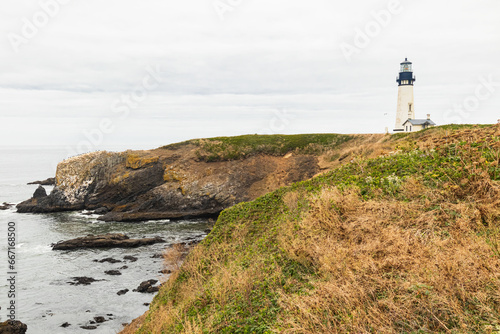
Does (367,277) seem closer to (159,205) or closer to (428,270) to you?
(428,270)

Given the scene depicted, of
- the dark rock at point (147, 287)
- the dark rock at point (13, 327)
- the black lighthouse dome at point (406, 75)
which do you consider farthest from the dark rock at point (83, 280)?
the black lighthouse dome at point (406, 75)

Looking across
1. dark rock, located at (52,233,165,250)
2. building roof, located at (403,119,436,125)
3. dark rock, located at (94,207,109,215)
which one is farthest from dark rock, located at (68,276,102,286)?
building roof, located at (403,119,436,125)

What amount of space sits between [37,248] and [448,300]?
3306 centimetres

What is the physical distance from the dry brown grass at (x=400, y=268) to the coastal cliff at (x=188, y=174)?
34.2 m

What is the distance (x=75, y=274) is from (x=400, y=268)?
23.4 m

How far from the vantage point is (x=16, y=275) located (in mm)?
23547

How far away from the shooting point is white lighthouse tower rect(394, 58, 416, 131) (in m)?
51.6

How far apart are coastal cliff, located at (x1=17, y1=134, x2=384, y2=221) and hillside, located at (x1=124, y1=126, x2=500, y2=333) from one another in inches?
1208

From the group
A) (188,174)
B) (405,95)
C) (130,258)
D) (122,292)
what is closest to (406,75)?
(405,95)

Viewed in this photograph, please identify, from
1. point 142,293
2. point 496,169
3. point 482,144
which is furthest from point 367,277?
point 142,293

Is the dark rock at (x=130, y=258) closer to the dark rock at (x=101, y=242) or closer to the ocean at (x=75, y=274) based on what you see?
the ocean at (x=75, y=274)

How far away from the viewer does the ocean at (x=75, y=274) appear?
18.0 meters

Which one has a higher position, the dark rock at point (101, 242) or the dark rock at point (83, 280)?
the dark rock at point (101, 242)

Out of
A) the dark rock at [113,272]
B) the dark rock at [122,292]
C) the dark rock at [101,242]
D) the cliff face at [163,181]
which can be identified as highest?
the cliff face at [163,181]
